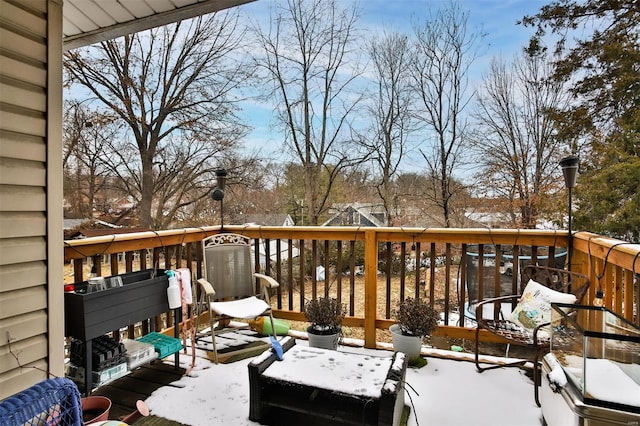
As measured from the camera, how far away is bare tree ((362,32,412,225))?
850cm

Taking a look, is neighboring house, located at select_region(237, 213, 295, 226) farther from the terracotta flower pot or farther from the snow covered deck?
the terracotta flower pot

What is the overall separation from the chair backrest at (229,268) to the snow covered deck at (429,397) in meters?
0.68

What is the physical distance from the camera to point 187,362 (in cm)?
285

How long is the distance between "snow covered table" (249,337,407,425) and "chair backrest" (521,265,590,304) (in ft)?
4.73

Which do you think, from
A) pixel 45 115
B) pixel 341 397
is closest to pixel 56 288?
pixel 45 115

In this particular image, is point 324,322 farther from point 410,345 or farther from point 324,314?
point 410,345

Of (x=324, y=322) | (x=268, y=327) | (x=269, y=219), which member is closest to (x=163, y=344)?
(x=268, y=327)

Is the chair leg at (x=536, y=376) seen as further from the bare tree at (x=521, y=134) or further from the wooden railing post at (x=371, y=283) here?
the bare tree at (x=521, y=134)

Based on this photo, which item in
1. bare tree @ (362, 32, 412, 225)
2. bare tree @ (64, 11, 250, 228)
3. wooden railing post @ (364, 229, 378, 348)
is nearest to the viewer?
wooden railing post @ (364, 229, 378, 348)

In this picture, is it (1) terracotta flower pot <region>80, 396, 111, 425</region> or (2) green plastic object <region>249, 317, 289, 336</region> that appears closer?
(1) terracotta flower pot <region>80, 396, 111, 425</region>

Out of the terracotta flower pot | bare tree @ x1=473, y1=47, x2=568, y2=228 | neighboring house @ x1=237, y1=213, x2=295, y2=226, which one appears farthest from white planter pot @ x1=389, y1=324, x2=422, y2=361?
neighboring house @ x1=237, y1=213, x2=295, y2=226

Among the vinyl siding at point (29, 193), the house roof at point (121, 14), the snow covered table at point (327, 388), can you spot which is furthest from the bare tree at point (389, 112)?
the vinyl siding at point (29, 193)

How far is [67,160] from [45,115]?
6700mm

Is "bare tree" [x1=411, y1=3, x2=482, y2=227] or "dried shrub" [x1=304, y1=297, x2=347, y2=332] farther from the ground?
"bare tree" [x1=411, y1=3, x2=482, y2=227]
